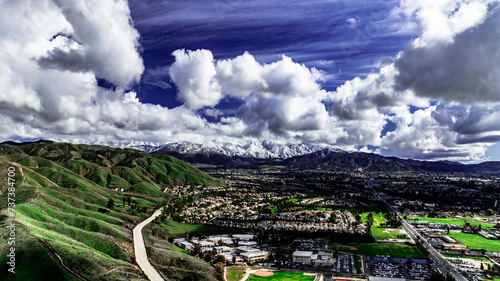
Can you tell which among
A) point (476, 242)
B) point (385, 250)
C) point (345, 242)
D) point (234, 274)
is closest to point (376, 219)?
point (476, 242)

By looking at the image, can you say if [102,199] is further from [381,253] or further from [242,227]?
[381,253]

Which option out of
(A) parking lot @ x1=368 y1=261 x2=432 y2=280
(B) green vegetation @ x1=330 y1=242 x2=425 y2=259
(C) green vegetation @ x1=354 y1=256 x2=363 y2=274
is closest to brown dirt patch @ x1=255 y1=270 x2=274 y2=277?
(C) green vegetation @ x1=354 y1=256 x2=363 y2=274

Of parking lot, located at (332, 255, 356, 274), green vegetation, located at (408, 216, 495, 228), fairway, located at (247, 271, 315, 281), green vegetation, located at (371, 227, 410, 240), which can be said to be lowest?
fairway, located at (247, 271, 315, 281)

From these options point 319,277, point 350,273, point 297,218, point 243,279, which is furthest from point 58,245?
point 297,218

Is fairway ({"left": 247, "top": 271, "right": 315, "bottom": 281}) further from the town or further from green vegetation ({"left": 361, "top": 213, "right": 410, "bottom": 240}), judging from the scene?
green vegetation ({"left": 361, "top": 213, "right": 410, "bottom": 240})

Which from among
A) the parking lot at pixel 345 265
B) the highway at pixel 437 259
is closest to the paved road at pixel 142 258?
the parking lot at pixel 345 265

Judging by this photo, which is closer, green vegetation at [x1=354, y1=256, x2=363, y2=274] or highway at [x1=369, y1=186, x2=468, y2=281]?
highway at [x1=369, y1=186, x2=468, y2=281]

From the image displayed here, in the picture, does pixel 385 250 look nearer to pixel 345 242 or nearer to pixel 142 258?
pixel 345 242
